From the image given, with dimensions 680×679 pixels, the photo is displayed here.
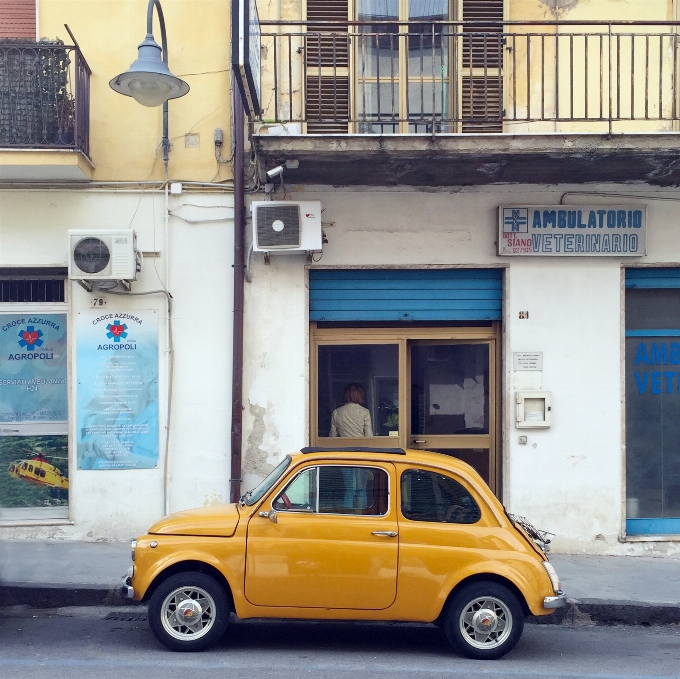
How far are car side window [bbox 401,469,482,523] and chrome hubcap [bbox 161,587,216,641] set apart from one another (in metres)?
1.55

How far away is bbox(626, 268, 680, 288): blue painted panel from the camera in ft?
31.4

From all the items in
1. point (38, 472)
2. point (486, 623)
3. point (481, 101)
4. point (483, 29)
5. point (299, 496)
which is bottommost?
point (486, 623)

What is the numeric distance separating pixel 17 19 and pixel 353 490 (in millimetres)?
6967

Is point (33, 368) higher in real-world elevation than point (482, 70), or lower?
lower

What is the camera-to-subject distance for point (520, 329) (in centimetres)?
941

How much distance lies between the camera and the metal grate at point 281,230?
898cm

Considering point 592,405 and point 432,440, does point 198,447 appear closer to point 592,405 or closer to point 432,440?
point 432,440

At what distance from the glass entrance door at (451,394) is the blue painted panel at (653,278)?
1.74m

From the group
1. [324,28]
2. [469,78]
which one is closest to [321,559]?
[469,78]

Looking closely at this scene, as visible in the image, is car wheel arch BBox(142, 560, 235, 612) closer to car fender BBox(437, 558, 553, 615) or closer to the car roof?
the car roof

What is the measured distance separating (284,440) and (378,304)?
6.04 ft

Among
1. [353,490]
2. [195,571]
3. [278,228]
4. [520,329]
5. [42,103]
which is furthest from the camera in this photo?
[520,329]

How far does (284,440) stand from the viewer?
9367 mm

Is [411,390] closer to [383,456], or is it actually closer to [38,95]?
[383,456]
